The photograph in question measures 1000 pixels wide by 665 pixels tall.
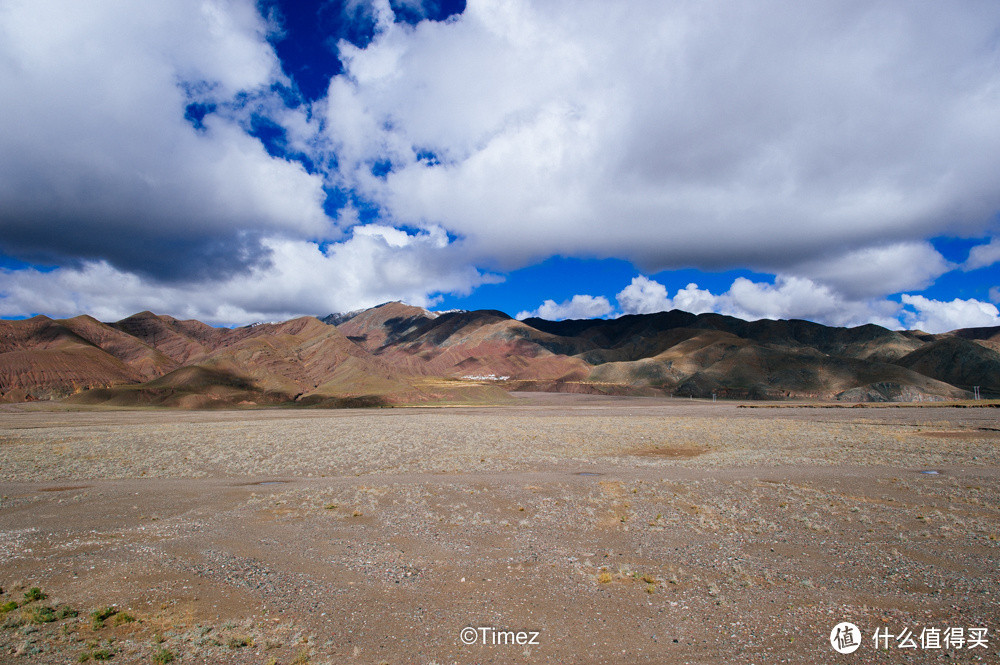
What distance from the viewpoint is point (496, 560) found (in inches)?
417

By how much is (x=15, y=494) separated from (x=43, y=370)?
11334 cm

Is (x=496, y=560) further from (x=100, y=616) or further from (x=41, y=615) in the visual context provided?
(x=41, y=615)

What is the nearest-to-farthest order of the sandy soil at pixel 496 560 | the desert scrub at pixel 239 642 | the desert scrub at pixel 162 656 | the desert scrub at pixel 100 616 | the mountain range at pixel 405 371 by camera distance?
the desert scrub at pixel 162 656 → the desert scrub at pixel 239 642 → the sandy soil at pixel 496 560 → the desert scrub at pixel 100 616 → the mountain range at pixel 405 371

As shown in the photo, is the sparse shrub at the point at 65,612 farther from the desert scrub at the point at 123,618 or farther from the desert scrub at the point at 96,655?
the desert scrub at the point at 96,655

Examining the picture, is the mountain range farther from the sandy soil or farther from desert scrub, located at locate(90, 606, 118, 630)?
desert scrub, located at locate(90, 606, 118, 630)

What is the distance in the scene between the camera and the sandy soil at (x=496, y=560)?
7.27 meters

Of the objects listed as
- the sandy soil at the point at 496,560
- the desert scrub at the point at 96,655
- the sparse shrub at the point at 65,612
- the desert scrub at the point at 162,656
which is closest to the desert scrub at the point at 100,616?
the sandy soil at the point at 496,560

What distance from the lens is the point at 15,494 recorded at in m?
17.6

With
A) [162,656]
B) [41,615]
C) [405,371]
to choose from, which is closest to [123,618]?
[41,615]

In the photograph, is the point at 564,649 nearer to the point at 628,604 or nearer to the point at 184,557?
the point at 628,604

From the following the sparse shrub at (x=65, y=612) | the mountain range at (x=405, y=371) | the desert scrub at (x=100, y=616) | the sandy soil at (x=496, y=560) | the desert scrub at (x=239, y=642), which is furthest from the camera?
the mountain range at (x=405, y=371)

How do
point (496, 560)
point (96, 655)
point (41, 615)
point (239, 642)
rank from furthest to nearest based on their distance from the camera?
point (496, 560) < point (41, 615) < point (239, 642) < point (96, 655)

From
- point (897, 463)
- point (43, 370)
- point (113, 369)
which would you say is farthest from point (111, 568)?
point (113, 369)

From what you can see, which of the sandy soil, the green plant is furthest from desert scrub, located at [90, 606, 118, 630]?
the green plant
